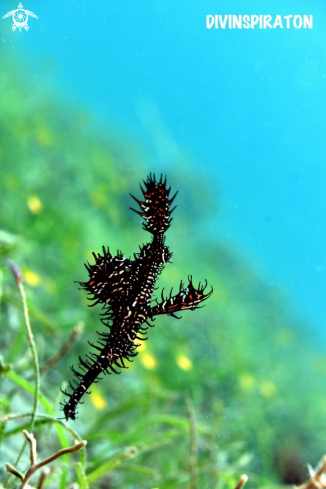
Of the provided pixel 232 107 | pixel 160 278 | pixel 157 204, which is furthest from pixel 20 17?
pixel 232 107

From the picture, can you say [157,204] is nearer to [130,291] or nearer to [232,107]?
[130,291]

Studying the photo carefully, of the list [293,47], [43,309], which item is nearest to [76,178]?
[43,309]

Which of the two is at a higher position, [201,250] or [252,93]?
[252,93]

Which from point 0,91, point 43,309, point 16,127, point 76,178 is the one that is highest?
point 0,91

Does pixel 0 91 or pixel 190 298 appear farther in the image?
pixel 0 91

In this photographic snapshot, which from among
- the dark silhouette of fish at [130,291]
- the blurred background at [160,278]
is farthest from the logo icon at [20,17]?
the dark silhouette of fish at [130,291]

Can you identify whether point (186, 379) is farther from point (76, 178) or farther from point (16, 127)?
point (16, 127)
